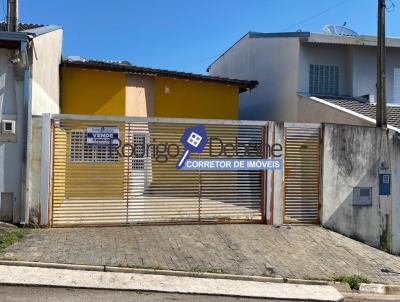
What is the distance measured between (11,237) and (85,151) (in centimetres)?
259

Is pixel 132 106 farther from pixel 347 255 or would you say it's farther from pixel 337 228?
pixel 347 255

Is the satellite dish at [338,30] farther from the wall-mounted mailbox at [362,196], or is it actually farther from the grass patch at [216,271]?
the grass patch at [216,271]

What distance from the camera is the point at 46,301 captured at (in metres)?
6.68

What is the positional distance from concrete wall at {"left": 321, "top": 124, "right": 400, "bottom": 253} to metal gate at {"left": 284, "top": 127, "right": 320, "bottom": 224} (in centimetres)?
22

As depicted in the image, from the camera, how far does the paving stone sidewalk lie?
909 cm

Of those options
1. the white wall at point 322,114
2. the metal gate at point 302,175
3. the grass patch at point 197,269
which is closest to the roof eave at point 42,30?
the grass patch at point 197,269

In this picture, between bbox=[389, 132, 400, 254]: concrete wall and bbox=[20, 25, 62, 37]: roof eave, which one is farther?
bbox=[389, 132, 400, 254]: concrete wall

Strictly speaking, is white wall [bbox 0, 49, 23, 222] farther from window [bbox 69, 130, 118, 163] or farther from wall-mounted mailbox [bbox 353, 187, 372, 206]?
wall-mounted mailbox [bbox 353, 187, 372, 206]

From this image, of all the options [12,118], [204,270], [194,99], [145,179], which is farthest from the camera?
[194,99]

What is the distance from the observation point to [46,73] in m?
13.3

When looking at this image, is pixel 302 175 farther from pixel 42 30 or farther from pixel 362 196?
pixel 42 30

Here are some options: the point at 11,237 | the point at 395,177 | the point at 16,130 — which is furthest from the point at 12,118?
the point at 395,177

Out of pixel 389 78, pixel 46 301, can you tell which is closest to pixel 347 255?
pixel 46 301

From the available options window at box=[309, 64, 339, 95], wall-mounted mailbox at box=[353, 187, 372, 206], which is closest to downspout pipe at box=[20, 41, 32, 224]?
wall-mounted mailbox at box=[353, 187, 372, 206]
